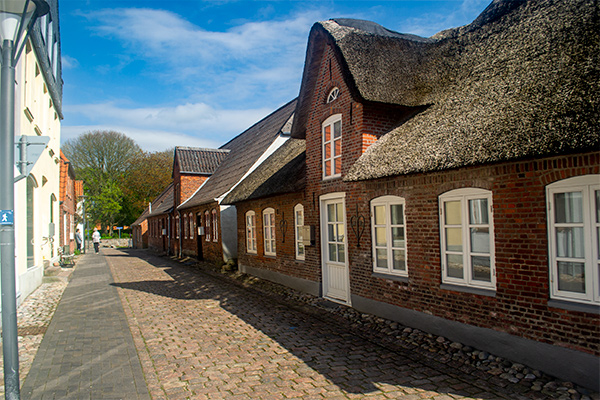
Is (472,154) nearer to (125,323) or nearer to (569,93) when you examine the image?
(569,93)

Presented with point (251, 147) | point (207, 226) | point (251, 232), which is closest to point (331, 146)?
point (251, 232)

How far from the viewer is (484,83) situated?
275 inches

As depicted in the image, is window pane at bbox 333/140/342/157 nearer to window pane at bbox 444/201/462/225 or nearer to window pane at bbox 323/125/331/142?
window pane at bbox 323/125/331/142

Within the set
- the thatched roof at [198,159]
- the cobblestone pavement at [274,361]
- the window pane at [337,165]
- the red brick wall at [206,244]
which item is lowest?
the cobblestone pavement at [274,361]

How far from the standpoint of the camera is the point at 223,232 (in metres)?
17.9

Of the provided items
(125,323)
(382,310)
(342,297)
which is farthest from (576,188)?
(125,323)

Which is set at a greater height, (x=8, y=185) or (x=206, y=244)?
(x=8, y=185)

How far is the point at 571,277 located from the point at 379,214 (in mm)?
3716

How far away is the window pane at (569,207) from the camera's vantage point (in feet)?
16.5

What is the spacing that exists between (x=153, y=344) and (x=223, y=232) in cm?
1091

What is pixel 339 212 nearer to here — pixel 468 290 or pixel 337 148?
pixel 337 148

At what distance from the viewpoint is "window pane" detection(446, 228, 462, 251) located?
6.60 meters

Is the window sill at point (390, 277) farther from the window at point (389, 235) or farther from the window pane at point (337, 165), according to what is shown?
the window pane at point (337, 165)

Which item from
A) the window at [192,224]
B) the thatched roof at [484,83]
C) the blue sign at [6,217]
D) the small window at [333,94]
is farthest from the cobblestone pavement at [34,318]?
the window at [192,224]
